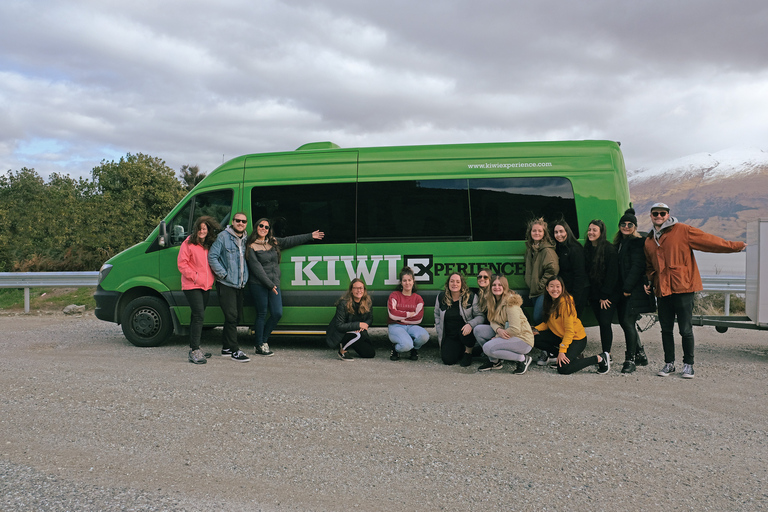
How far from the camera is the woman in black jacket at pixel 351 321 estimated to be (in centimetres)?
723

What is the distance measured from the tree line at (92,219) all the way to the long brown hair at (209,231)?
61.0 feet

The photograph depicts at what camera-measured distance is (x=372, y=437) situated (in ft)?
13.8

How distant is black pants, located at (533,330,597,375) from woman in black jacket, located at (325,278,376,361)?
2.03 metres

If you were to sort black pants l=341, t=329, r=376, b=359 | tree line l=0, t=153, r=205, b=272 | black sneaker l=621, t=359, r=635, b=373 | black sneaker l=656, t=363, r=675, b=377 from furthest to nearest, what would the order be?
tree line l=0, t=153, r=205, b=272 < black pants l=341, t=329, r=376, b=359 < black sneaker l=621, t=359, r=635, b=373 < black sneaker l=656, t=363, r=675, b=377

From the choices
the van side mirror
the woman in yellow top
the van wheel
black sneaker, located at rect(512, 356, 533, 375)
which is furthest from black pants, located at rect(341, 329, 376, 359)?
the van side mirror

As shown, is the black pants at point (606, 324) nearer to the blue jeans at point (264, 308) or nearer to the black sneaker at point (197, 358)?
the blue jeans at point (264, 308)

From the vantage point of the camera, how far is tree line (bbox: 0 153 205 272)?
25.6m

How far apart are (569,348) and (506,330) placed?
70 cm

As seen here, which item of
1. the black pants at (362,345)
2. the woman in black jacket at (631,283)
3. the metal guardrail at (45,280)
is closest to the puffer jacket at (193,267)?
the black pants at (362,345)

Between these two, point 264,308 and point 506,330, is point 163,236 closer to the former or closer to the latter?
point 264,308

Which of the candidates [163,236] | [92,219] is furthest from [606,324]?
[92,219]

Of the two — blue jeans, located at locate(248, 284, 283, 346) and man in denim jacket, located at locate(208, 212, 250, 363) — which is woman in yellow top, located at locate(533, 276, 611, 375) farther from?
man in denim jacket, located at locate(208, 212, 250, 363)

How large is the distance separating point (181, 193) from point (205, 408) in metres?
33.0

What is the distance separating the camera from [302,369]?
21.8ft
